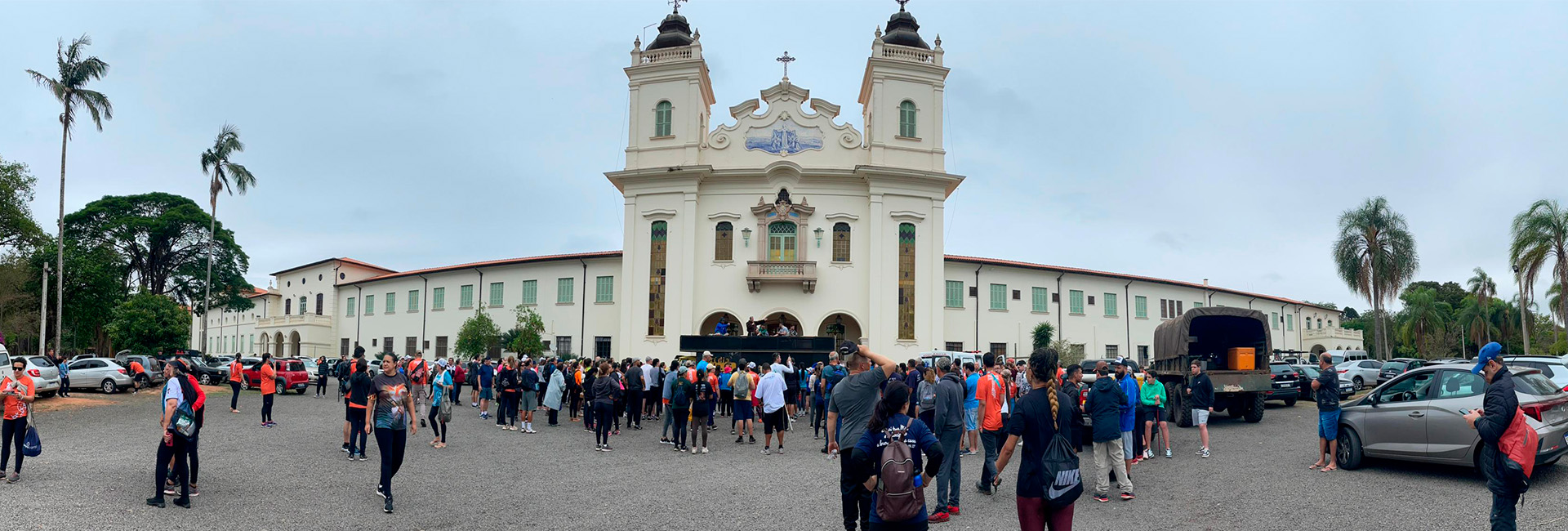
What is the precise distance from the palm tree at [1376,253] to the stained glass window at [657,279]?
1183 inches

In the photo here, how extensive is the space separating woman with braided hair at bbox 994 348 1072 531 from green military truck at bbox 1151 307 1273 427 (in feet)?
40.4

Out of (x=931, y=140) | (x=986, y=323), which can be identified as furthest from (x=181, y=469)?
(x=986, y=323)

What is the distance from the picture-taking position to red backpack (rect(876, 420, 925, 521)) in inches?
191

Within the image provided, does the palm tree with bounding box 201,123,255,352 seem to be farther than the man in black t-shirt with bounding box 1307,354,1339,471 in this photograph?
Yes

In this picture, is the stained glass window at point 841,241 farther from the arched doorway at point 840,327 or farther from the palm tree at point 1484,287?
the palm tree at point 1484,287

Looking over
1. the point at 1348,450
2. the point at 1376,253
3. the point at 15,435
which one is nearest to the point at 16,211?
the point at 15,435

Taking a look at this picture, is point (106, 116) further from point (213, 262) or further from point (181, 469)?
point (181, 469)

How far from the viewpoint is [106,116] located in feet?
100

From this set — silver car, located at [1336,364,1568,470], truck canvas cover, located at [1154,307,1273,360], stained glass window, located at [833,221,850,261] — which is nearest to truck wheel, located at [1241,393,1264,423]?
truck canvas cover, located at [1154,307,1273,360]

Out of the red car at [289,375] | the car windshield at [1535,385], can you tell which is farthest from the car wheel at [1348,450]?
the red car at [289,375]

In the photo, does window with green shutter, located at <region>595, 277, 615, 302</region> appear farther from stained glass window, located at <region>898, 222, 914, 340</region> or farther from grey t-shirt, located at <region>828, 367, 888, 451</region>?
grey t-shirt, located at <region>828, 367, 888, 451</region>

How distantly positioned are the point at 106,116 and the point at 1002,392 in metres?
34.0

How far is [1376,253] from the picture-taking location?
37344mm

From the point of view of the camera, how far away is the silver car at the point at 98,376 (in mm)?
27156
